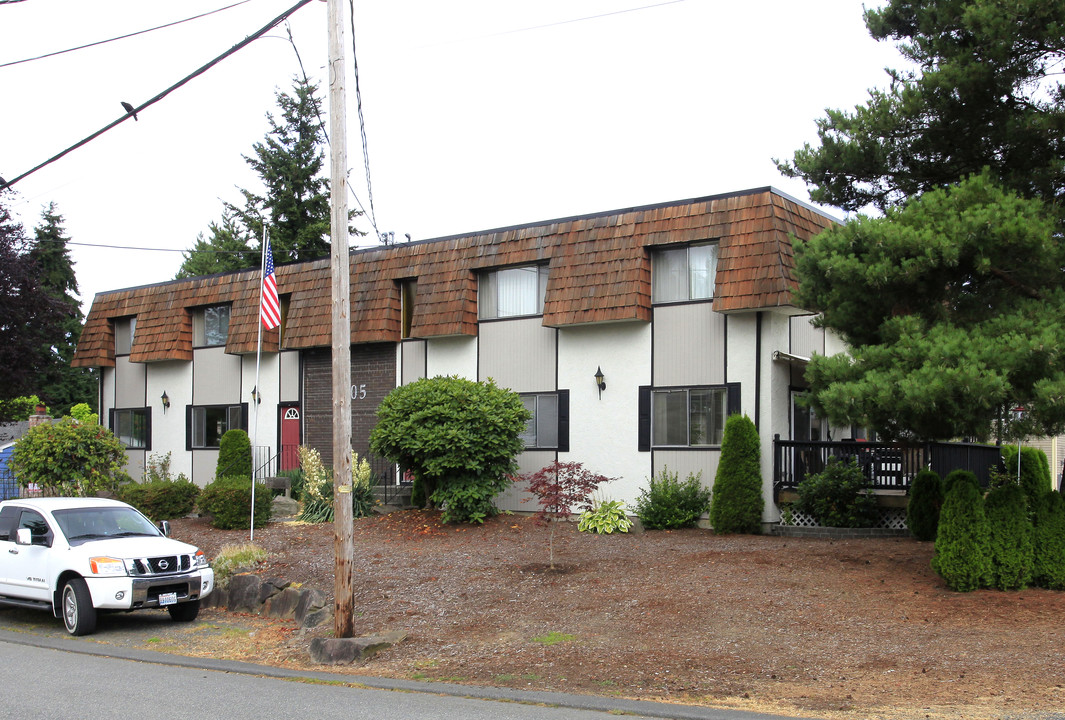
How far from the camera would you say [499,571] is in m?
14.0

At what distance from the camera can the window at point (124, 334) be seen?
28.8 metres

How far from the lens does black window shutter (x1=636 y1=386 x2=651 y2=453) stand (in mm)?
18750

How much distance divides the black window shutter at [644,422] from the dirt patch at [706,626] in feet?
9.76

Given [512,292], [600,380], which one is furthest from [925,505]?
[512,292]

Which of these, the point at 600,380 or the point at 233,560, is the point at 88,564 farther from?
the point at 600,380

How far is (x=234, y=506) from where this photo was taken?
62.5 ft

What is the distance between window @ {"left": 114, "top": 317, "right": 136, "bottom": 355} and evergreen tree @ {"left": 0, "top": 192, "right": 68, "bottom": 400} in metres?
1.66

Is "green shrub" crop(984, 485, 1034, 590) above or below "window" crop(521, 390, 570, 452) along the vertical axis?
below

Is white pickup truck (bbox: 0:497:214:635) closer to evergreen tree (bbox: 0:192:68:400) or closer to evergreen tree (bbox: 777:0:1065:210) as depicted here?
evergreen tree (bbox: 777:0:1065:210)

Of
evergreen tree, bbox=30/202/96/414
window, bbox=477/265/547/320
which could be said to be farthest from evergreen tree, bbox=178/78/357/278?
window, bbox=477/265/547/320

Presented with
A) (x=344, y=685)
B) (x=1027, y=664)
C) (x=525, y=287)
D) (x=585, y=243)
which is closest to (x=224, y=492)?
(x=525, y=287)

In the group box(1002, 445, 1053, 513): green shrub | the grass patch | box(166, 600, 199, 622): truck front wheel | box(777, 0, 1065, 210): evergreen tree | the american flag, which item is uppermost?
box(777, 0, 1065, 210): evergreen tree

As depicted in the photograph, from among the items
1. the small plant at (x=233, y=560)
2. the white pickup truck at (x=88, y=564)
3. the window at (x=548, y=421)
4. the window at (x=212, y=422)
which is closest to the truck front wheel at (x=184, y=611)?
the white pickup truck at (x=88, y=564)

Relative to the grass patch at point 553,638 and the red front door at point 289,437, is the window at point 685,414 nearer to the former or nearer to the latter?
the grass patch at point 553,638
